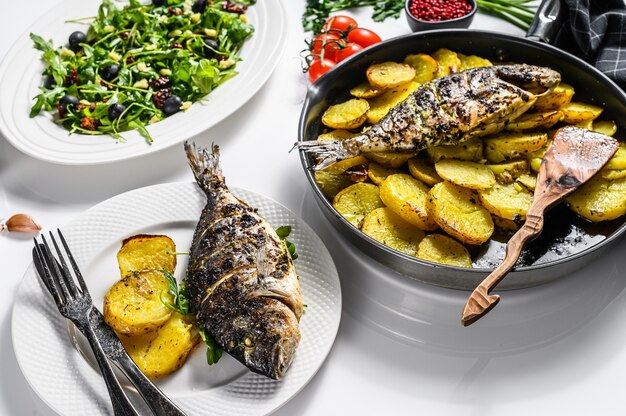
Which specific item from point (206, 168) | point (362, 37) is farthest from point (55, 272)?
point (362, 37)

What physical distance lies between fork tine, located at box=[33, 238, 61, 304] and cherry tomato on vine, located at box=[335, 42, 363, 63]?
1.35 meters

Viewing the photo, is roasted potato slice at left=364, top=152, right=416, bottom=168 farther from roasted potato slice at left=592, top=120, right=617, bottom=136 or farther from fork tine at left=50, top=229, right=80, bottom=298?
fork tine at left=50, top=229, right=80, bottom=298

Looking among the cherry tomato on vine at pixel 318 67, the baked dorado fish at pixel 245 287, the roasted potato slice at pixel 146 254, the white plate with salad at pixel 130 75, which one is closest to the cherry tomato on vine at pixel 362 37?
the cherry tomato on vine at pixel 318 67

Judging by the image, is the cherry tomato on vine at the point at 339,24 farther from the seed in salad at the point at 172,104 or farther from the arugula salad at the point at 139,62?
the seed in salad at the point at 172,104

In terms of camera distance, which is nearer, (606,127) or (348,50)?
(606,127)

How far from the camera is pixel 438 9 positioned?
8.21ft

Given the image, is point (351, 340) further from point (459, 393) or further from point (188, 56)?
point (188, 56)

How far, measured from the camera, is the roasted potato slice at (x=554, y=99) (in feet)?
6.54

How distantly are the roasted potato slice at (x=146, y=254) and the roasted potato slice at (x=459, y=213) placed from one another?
760 mm

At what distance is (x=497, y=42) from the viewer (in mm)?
2209

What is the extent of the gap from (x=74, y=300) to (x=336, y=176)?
33.1 inches

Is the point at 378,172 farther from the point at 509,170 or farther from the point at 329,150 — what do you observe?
the point at 509,170

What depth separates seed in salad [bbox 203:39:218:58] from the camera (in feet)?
8.39

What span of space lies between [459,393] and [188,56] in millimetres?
1632
